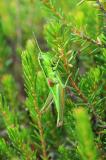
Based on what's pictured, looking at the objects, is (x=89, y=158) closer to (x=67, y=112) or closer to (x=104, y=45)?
(x=67, y=112)

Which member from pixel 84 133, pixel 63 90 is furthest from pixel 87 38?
pixel 84 133

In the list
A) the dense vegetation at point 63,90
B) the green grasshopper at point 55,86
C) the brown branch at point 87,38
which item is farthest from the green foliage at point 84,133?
the brown branch at point 87,38

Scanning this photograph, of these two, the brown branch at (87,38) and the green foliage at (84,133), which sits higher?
the brown branch at (87,38)

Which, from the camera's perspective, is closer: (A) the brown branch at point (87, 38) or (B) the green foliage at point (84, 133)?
(B) the green foliage at point (84, 133)

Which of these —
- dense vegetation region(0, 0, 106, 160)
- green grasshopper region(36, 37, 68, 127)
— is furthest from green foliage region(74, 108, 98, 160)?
green grasshopper region(36, 37, 68, 127)

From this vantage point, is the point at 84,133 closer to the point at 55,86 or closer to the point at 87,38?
the point at 55,86

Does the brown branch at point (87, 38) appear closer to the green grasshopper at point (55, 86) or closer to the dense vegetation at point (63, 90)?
the dense vegetation at point (63, 90)

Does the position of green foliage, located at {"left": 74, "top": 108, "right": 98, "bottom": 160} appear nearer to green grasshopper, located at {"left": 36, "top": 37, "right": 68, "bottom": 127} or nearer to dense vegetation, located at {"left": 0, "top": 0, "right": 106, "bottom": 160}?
dense vegetation, located at {"left": 0, "top": 0, "right": 106, "bottom": 160}

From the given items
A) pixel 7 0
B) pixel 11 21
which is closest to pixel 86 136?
pixel 11 21

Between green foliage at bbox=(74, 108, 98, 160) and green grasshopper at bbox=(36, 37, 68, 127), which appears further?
green grasshopper at bbox=(36, 37, 68, 127)

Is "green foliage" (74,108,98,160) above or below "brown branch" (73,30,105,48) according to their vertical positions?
below

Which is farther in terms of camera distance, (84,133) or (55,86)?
(55,86)
